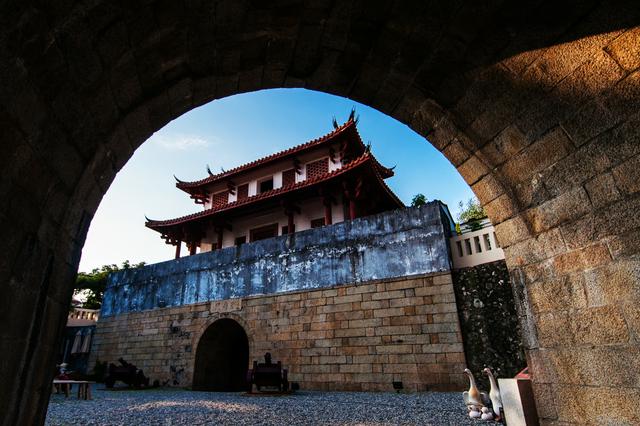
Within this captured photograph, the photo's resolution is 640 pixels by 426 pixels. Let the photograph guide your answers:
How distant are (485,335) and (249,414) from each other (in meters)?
5.46

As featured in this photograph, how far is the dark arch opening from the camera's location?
11.6m

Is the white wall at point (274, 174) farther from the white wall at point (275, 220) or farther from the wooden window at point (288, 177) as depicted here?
the white wall at point (275, 220)

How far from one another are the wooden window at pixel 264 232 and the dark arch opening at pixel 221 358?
4.36 meters

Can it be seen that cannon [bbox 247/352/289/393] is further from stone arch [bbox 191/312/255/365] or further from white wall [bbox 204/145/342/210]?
white wall [bbox 204/145/342/210]

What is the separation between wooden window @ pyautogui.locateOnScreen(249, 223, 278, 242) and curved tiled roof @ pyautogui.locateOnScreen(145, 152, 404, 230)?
1.73 meters

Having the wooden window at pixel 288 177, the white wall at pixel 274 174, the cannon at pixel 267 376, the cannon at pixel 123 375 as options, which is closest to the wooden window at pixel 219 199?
the white wall at pixel 274 174

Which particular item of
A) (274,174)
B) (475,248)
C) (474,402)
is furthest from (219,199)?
(474,402)

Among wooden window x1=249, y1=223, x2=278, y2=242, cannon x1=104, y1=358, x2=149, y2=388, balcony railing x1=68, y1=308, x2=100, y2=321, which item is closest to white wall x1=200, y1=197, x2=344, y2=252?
wooden window x1=249, y1=223, x2=278, y2=242

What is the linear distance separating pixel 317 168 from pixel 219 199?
5.81 meters

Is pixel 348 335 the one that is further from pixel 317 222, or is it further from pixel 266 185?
pixel 266 185

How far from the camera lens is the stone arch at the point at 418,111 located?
1.66 m

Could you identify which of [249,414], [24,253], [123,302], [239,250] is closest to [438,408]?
[249,414]

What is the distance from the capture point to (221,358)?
493 inches

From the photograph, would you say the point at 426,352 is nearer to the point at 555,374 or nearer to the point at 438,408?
the point at 438,408
